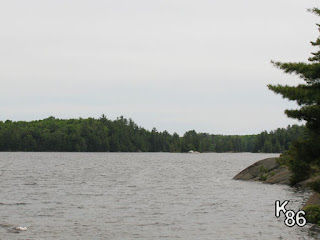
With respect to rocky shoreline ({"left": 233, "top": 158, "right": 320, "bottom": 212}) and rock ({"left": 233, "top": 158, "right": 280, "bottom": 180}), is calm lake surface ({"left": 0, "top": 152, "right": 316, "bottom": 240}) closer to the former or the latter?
rocky shoreline ({"left": 233, "top": 158, "right": 320, "bottom": 212})

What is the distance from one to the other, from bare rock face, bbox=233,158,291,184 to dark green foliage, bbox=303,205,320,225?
23999 mm

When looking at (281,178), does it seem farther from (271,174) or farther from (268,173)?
(268,173)

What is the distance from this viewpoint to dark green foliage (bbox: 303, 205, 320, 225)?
23688mm

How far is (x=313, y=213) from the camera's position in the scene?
23984 mm

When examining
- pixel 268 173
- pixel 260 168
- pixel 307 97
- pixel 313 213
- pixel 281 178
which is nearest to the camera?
pixel 307 97

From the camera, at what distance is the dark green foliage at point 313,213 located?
77.7 ft

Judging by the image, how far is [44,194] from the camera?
39281mm

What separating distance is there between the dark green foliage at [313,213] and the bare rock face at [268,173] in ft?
78.7

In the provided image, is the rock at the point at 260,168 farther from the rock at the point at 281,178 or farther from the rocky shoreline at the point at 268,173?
the rock at the point at 281,178

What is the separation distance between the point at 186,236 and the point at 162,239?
1314mm

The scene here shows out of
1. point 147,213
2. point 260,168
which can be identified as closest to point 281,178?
Answer: point 260,168

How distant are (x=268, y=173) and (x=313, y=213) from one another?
29041 millimetres

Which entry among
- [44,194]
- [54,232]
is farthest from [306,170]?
[44,194]

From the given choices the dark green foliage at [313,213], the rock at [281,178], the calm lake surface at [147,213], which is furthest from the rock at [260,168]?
the dark green foliage at [313,213]
